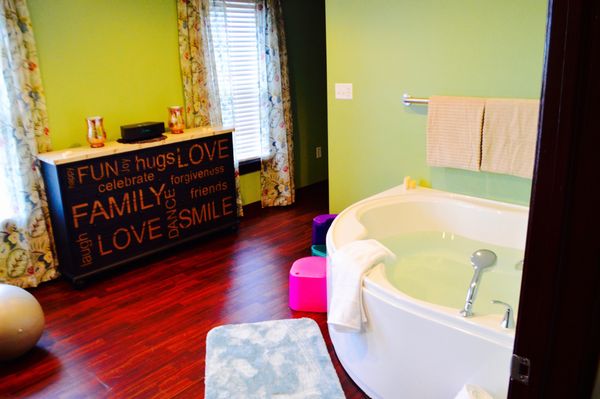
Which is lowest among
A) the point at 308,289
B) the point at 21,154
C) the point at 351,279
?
the point at 308,289

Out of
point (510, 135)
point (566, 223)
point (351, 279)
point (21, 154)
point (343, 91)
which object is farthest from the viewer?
point (343, 91)

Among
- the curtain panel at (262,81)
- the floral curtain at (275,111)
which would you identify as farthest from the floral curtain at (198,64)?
the floral curtain at (275,111)

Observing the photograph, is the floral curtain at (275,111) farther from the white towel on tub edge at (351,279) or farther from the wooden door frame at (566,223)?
the wooden door frame at (566,223)

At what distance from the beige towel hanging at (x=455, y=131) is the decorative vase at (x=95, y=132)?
7.05 ft

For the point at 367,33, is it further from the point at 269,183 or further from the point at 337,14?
the point at 269,183

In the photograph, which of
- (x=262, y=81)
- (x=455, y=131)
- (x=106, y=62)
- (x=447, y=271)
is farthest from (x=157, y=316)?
(x=262, y=81)

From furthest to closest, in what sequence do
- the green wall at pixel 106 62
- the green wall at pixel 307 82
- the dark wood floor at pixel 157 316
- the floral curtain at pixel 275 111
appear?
the green wall at pixel 307 82 < the floral curtain at pixel 275 111 < the green wall at pixel 106 62 < the dark wood floor at pixel 157 316

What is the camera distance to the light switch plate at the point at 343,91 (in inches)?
139

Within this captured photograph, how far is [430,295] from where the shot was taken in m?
2.62

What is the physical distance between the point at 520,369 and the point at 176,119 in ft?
10.8

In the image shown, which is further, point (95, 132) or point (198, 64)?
point (198, 64)

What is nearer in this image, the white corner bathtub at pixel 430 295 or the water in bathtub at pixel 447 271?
the white corner bathtub at pixel 430 295

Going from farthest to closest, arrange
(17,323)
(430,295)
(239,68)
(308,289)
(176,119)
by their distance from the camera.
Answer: (239,68) → (176,119) → (308,289) → (430,295) → (17,323)

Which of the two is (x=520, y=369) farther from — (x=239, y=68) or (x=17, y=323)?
(x=239, y=68)
